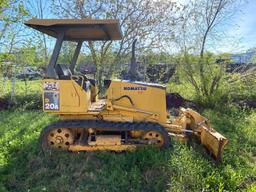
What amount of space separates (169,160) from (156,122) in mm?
Answer: 839

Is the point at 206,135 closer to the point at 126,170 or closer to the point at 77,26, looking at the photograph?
the point at 126,170

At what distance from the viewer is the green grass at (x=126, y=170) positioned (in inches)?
178

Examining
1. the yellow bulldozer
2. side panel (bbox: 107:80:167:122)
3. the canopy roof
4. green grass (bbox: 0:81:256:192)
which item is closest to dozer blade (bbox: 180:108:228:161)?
the yellow bulldozer

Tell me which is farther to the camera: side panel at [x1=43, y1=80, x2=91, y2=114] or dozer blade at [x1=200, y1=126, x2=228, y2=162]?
side panel at [x1=43, y1=80, x2=91, y2=114]

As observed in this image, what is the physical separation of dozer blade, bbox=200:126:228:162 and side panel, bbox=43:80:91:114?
2059mm

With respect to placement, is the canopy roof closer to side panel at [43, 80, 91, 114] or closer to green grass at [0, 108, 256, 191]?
side panel at [43, 80, 91, 114]

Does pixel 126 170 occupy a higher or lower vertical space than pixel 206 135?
lower

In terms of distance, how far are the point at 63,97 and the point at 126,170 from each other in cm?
152

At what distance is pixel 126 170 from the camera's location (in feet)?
16.2

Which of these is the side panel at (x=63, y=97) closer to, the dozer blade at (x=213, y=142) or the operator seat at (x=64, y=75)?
the operator seat at (x=64, y=75)

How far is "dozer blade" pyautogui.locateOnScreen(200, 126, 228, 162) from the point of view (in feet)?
16.9

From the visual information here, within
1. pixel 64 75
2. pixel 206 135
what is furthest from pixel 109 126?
pixel 206 135

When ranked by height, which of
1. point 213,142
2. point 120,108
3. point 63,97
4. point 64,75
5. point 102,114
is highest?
point 64,75

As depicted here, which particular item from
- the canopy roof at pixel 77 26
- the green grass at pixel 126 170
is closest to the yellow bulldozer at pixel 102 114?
the canopy roof at pixel 77 26
